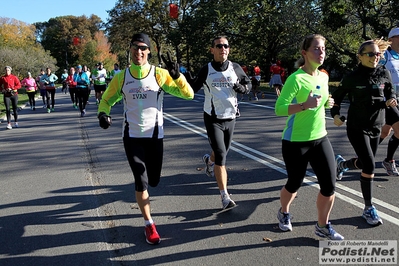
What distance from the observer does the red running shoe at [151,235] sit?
3788mm

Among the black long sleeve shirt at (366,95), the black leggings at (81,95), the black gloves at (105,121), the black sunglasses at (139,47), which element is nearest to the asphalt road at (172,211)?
the black long sleeve shirt at (366,95)

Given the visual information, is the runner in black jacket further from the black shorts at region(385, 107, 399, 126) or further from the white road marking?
the black shorts at region(385, 107, 399, 126)

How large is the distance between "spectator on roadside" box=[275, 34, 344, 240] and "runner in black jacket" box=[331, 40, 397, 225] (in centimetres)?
60

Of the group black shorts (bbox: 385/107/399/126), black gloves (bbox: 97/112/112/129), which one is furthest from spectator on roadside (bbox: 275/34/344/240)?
black shorts (bbox: 385/107/399/126)

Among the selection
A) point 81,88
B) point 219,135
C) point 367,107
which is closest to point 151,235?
point 219,135

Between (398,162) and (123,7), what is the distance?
51.8 m

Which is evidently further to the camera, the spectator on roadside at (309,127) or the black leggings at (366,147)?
the black leggings at (366,147)

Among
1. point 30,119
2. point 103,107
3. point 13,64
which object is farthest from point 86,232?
point 13,64

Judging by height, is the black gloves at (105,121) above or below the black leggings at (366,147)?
above

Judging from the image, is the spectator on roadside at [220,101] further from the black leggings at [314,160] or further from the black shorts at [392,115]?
the black shorts at [392,115]

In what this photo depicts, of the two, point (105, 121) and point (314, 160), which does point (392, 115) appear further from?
point (105, 121)

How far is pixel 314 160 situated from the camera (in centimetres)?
363

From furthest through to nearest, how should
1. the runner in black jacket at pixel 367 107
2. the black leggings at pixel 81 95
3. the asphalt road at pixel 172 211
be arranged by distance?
1. the black leggings at pixel 81 95
2. the runner in black jacket at pixel 367 107
3. the asphalt road at pixel 172 211

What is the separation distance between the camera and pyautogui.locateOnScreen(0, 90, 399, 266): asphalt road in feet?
11.9
